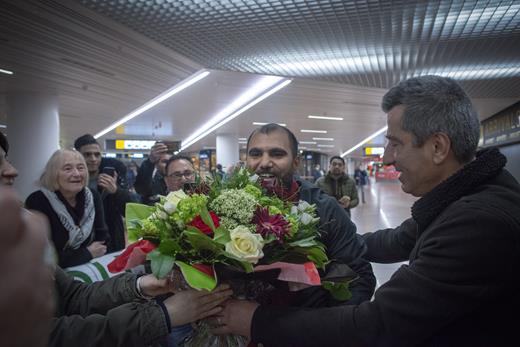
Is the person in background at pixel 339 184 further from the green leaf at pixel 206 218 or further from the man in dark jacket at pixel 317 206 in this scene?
the green leaf at pixel 206 218

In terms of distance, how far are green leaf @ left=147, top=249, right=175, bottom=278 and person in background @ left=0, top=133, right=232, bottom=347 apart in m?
0.21

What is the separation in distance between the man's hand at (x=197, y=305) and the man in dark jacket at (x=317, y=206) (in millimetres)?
312

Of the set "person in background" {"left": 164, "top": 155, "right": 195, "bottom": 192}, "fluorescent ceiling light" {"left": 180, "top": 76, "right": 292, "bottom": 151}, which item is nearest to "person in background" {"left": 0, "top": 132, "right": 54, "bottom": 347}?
"person in background" {"left": 164, "top": 155, "right": 195, "bottom": 192}

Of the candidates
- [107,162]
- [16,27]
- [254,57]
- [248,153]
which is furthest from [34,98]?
[248,153]

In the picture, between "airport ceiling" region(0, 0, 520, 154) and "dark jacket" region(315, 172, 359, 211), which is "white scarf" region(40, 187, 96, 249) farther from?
"dark jacket" region(315, 172, 359, 211)

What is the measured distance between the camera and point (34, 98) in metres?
6.70

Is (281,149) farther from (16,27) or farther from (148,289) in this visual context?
(16,27)

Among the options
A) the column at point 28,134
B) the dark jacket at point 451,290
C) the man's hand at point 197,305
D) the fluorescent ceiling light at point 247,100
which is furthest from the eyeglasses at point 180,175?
the column at point 28,134

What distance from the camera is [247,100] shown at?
8602 millimetres

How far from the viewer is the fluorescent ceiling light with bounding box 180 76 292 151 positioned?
7117mm

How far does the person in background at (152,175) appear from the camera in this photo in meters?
3.97

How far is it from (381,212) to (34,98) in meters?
9.88

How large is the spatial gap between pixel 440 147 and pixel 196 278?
0.89 metres

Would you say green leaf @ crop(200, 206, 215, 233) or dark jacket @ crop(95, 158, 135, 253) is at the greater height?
green leaf @ crop(200, 206, 215, 233)
